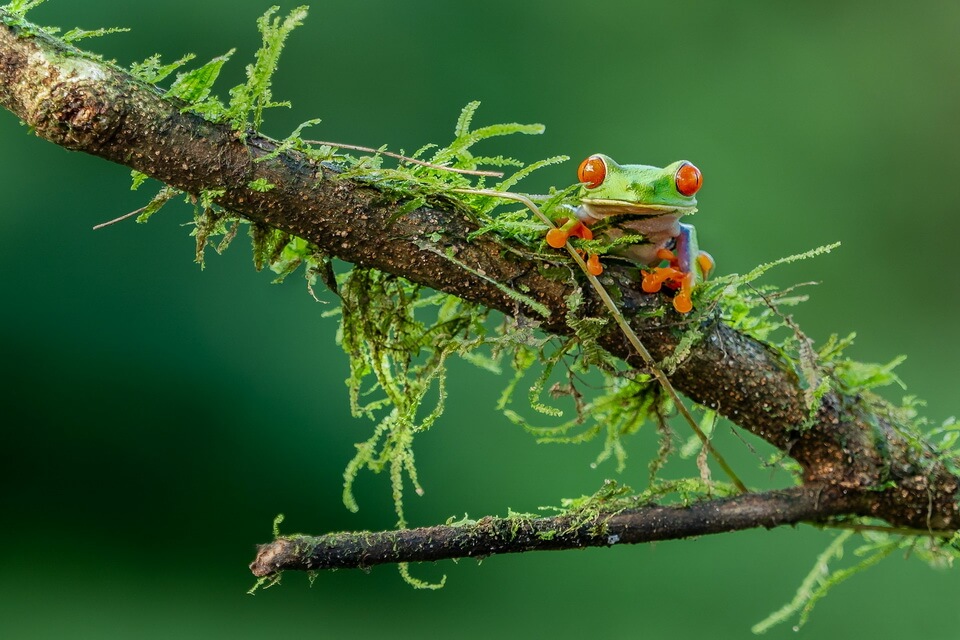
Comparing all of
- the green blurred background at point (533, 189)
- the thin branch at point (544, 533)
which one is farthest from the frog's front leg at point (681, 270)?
the green blurred background at point (533, 189)

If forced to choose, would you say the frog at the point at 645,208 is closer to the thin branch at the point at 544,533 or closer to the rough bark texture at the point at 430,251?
the rough bark texture at the point at 430,251

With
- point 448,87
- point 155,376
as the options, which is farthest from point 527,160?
point 155,376

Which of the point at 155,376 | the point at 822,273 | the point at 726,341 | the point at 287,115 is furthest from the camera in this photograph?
the point at 822,273

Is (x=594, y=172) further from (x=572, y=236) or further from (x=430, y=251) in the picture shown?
(x=430, y=251)

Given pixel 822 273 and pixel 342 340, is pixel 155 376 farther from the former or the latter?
pixel 822 273

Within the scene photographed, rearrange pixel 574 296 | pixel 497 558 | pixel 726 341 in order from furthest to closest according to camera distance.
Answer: pixel 497 558
pixel 726 341
pixel 574 296

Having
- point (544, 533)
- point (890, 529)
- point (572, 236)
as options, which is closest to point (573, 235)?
point (572, 236)

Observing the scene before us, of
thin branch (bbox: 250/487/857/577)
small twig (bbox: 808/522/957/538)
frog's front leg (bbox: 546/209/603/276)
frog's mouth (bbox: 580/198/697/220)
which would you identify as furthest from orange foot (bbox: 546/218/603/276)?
small twig (bbox: 808/522/957/538)

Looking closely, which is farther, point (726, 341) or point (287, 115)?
point (287, 115)
